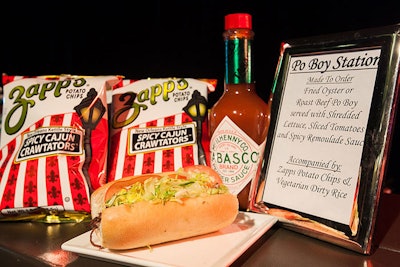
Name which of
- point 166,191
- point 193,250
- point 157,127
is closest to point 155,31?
point 157,127

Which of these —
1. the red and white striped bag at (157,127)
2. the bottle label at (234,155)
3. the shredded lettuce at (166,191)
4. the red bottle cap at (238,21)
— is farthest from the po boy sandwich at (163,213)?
the red bottle cap at (238,21)

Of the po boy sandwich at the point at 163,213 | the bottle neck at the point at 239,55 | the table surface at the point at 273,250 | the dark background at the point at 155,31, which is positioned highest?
the dark background at the point at 155,31

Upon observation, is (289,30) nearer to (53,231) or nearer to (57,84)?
(57,84)

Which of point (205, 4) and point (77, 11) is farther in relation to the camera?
point (77, 11)

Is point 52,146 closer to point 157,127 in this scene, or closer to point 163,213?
point 157,127

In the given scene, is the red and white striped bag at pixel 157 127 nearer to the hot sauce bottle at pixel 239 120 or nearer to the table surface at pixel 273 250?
the hot sauce bottle at pixel 239 120

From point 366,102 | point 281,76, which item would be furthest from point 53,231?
point 366,102

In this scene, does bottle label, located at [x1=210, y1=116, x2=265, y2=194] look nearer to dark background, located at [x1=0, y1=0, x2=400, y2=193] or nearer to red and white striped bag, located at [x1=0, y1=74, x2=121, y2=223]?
red and white striped bag, located at [x1=0, y1=74, x2=121, y2=223]
